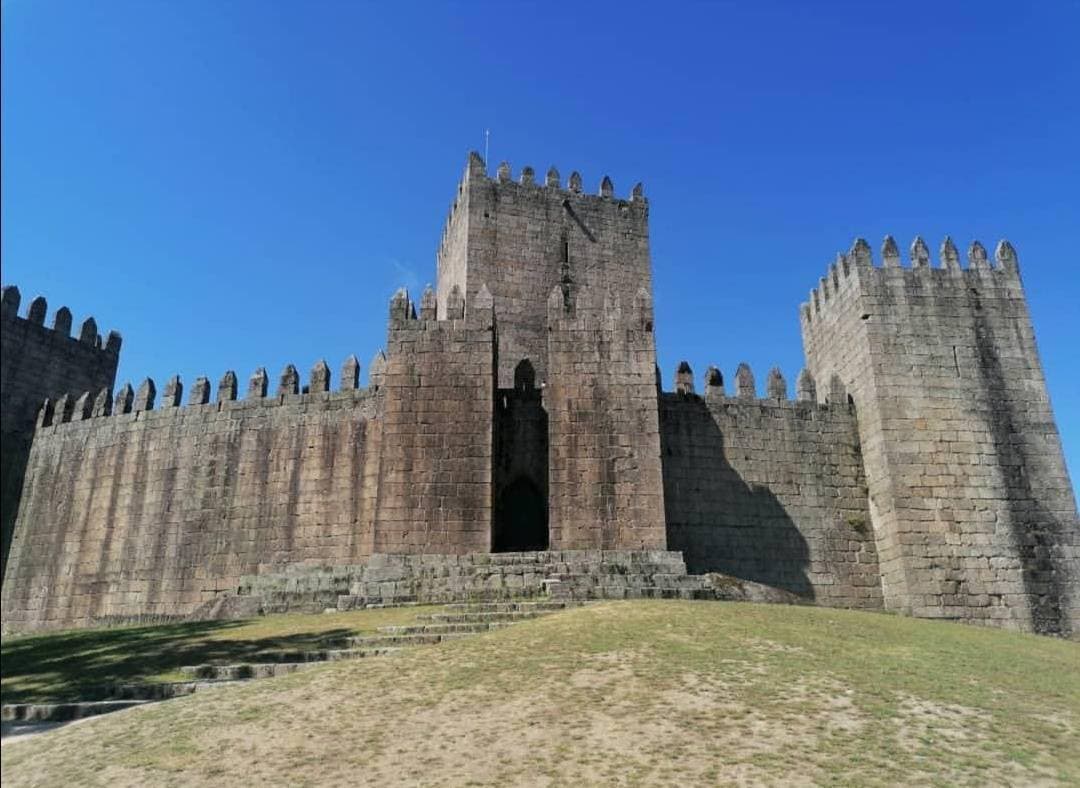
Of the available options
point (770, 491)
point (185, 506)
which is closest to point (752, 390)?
point (770, 491)

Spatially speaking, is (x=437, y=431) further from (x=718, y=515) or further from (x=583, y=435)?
(x=718, y=515)

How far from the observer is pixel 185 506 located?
68.5ft

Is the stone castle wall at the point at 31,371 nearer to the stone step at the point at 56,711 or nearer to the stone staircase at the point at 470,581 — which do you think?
the stone staircase at the point at 470,581

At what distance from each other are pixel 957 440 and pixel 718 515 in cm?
542

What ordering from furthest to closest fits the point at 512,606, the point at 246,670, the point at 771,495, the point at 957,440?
1. the point at 771,495
2. the point at 957,440
3. the point at 512,606
4. the point at 246,670

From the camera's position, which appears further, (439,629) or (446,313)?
(446,313)

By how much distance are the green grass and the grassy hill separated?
166 cm

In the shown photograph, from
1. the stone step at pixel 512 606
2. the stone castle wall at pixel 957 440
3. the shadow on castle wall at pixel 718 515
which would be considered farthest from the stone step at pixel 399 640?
the stone castle wall at pixel 957 440

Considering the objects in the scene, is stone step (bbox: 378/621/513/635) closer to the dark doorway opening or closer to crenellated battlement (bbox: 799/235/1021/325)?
the dark doorway opening

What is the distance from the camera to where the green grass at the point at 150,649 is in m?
10.6

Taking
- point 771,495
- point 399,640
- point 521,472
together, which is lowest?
point 399,640

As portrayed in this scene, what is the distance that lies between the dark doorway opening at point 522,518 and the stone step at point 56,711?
1032 centimetres

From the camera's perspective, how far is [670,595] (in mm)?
15055

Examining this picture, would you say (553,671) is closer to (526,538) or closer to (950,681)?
(950,681)
